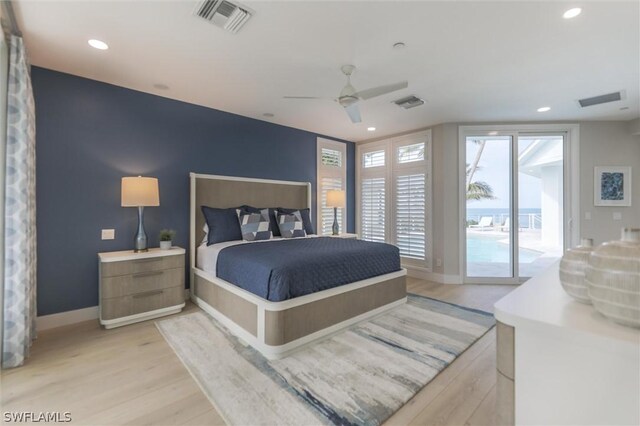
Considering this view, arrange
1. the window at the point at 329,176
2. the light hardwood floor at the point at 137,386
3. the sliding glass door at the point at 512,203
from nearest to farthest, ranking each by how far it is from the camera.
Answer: the light hardwood floor at the point at 137,386, the sliding glass door at the point at 512,203, the window at the point at 329,176

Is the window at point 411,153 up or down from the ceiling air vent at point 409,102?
down

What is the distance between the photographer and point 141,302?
3.07m

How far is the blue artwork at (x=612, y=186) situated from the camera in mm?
4371

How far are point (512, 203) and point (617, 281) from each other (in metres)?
4.58

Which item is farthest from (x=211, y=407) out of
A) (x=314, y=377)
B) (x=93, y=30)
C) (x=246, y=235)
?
(x=93, y=30)

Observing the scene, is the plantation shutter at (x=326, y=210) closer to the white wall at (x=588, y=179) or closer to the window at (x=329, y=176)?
the window at (x=329, y=176)

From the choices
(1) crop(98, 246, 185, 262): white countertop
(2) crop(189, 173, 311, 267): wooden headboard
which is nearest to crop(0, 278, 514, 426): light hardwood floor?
(1) crop(98, 246, 185, 262): white countertop

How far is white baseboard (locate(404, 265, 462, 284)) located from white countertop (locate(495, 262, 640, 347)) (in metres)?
3.86

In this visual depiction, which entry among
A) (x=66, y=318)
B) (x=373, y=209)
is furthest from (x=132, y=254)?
(x=373, y=209)

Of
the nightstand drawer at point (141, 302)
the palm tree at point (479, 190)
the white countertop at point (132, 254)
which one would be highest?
the palm tree at point (479, 190)

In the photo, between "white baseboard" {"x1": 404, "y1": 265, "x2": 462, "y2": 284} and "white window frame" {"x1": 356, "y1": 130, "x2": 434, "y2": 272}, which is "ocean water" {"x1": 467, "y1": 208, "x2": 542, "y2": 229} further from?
"white baseboard" {"x1": 404, "y1": 265, "x2": 462, "y2": 284}

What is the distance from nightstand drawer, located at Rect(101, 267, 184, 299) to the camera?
2.89 m

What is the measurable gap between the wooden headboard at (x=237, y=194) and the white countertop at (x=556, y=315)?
12.1 feet

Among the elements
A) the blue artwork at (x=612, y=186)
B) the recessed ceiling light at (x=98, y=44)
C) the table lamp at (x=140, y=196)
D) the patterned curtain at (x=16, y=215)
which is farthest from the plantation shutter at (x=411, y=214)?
the patterned curtain at (x=16, y=215)
